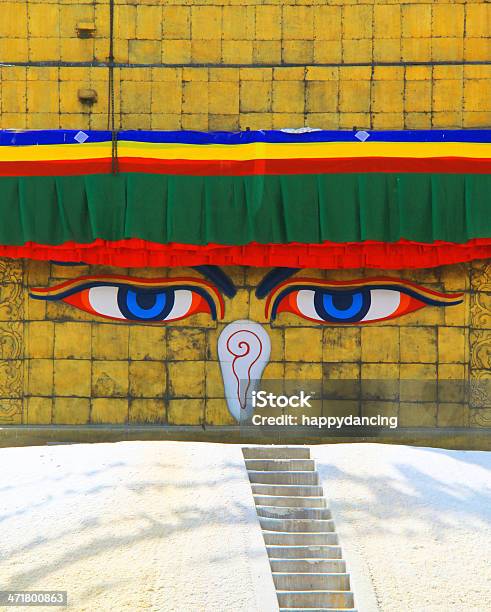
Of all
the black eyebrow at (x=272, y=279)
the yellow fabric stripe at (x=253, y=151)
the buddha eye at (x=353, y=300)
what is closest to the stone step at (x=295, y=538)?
the buddha eye at (x=353, y=300)

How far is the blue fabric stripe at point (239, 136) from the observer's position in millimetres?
11172

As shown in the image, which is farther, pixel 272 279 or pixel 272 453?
pixel 272 279

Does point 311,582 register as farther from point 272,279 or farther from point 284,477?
point 272,279

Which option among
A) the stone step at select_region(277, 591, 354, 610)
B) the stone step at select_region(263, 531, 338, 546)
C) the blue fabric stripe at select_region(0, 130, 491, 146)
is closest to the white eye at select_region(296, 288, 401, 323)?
the blue fabric stripe at select_region(0, 130, 491, 146)

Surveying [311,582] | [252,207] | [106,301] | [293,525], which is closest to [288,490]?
[293,525]

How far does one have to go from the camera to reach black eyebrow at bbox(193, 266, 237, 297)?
454 inches

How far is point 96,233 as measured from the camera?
1096 centimetres

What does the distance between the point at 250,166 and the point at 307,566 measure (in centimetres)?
525

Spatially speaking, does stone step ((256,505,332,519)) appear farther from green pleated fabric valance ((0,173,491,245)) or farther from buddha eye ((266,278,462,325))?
green pleated fabric valance ((0,173,491,245))

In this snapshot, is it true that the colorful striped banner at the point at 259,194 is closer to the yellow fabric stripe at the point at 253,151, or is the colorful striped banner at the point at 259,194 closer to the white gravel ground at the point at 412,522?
the yellow fabric stripe at the point at 253,151

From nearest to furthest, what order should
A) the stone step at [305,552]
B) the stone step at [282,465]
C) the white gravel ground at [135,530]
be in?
the white gravel ground at [135,530]
the stone step at [305,552]
the stone step at [282,465]

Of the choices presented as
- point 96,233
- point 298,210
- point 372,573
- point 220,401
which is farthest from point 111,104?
point 372,573

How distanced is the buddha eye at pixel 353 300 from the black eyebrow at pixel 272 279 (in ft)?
0.32

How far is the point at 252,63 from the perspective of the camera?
37.8 ft
